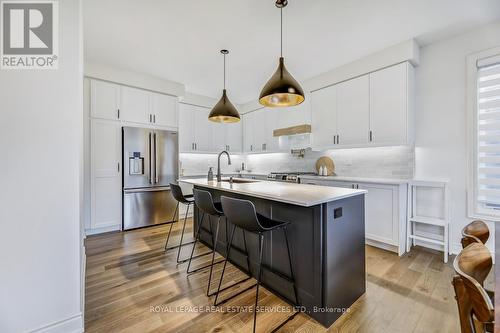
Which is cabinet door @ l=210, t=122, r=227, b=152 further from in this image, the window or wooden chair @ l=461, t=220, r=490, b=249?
wooden chair @ l=461, t=220, r=490, b=249

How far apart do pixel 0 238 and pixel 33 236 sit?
14 cm

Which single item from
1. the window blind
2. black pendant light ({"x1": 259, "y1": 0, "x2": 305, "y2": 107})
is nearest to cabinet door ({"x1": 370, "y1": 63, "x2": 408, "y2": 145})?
the window blind

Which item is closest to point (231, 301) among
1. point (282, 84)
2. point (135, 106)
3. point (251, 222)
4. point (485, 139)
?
point (251, 222)

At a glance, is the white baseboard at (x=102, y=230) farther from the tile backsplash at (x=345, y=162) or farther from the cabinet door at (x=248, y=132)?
the cabinet door at (x=248, y=132)

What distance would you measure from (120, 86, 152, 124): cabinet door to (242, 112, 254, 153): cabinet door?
2514mm

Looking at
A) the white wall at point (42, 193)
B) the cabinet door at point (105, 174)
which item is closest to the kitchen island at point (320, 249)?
the white wall at point (42, 193)

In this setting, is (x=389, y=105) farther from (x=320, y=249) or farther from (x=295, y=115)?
(x=320, y=249)

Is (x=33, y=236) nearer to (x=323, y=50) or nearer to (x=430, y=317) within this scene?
(x=430, y=317)

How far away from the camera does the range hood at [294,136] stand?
13.8 ft

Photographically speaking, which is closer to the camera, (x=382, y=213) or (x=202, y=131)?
(x=382, y=213)

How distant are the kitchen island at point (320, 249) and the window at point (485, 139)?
6.27 ft

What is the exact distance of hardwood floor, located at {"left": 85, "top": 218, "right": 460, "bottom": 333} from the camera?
162 centimetres

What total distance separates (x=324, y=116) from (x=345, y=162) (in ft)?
3.02

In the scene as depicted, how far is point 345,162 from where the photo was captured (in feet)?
13.0
